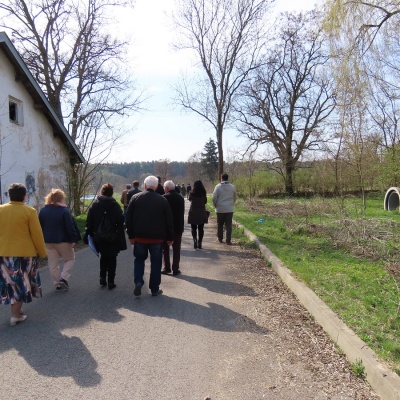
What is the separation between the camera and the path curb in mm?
3398

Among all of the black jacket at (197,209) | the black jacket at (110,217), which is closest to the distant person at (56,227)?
the black jacket at (110,217)

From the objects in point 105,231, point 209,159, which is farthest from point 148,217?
point 209,159

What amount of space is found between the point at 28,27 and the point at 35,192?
35.8ft

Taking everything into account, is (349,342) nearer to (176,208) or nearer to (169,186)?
(176,208)

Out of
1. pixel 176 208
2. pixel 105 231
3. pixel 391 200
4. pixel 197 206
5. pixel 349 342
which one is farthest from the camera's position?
pixel 391 200

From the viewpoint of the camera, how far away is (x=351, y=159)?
42.9 feet

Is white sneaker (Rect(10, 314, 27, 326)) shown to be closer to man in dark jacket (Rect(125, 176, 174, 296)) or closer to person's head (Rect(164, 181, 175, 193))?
man in dark jacket (Rect(125, 176, 174, 296))

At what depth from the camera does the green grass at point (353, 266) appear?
15.3ft

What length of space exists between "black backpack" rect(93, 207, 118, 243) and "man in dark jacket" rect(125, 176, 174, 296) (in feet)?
1.35

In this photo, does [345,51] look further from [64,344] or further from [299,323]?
[64,344]

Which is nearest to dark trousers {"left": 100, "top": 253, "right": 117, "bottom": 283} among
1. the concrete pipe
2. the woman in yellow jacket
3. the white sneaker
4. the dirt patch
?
the woman in yellow jacket

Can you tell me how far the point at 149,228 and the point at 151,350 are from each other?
94.0 inches

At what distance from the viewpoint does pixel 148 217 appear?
6.50m

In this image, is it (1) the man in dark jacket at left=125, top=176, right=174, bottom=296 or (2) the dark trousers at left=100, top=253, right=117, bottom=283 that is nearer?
(1) the man in dark jacket at left=125, top=176, right=174, bottom=296
